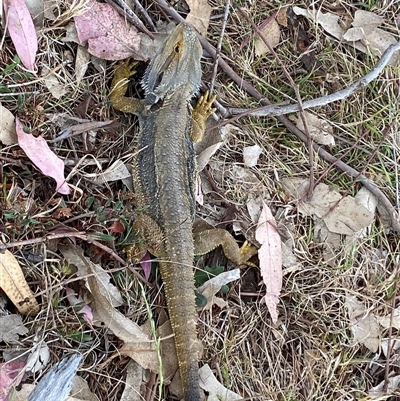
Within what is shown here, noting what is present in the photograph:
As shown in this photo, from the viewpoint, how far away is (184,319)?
3.76 meters

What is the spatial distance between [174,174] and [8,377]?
5.26 ft

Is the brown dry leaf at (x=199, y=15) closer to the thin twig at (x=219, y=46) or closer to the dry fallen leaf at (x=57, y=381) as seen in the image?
the thin twig at (x=219, y=46)

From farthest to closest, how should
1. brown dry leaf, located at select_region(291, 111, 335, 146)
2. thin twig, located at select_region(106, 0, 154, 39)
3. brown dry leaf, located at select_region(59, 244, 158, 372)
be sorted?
brown dry leaf, located at select_region(291, 111, 335, 146) → thin twig, located at select_region(106, 0, 154, 39) → brown dry leaf, located at select_region(59, 244, 158, 372)

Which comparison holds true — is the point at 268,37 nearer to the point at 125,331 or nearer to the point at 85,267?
the point at 85,267

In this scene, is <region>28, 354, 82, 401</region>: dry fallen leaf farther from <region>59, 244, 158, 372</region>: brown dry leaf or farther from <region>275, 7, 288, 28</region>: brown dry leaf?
<region>275, 7, 288, 28</region>: brown dry leaf

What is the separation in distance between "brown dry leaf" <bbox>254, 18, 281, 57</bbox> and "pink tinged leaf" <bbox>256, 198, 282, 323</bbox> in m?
1.17

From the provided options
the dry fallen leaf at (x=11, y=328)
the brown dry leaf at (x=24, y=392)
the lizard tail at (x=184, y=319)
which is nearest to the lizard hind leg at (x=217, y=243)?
the lizard tail at (x=184, y=319)

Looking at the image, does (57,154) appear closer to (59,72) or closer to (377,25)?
(59,72)

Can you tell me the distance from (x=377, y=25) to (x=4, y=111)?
9.54ft

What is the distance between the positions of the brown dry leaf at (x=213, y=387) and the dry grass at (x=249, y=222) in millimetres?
72

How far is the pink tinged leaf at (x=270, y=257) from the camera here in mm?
4117

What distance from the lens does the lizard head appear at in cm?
423

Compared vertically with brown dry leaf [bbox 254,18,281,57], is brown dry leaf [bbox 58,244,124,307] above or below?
below

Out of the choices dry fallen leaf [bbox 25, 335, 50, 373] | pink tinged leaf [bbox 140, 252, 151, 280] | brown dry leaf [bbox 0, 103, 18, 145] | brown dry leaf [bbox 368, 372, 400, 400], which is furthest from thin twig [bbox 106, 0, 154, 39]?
brown dry leaf [bbox 368, 372, 400, 400]
